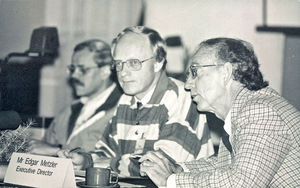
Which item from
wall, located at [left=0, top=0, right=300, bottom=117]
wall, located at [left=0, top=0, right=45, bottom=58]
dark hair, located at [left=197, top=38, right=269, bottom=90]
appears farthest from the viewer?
wall, located at [left=0, top=0, right=300, bottom=117]

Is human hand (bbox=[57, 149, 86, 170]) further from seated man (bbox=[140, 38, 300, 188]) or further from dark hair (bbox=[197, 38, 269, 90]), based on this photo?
dark hair (bbox=[197, 38, 269, 90])

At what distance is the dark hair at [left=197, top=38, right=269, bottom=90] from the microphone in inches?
37.5

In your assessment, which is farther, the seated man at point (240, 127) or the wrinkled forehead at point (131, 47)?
the wrinkled forehead at point (131, 47)

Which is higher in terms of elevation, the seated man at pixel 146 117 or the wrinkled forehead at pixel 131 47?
the wrinkled forehead at pixel 131 47

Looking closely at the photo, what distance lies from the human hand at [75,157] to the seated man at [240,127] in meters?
0.59

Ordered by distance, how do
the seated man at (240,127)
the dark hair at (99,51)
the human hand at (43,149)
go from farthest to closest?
the dark hair at (99,51) < the human hand at (43,149) < the seated man at (240,127)

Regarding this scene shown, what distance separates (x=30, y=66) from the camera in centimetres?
411

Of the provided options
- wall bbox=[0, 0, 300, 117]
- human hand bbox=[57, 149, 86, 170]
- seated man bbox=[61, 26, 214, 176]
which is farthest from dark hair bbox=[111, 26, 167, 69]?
wall bbox=[0, 0, 300, 117]

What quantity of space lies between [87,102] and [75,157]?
1.11 m

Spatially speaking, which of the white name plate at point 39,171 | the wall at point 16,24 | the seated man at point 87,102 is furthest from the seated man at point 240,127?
the wall at point 16,24

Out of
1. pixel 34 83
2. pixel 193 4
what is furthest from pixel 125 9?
pixel 34 83

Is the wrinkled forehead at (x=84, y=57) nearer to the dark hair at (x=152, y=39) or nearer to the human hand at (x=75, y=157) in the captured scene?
the dark hair at (x=152, y=39)

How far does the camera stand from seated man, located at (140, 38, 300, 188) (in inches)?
68.1

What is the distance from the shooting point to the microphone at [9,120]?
1.89 m
